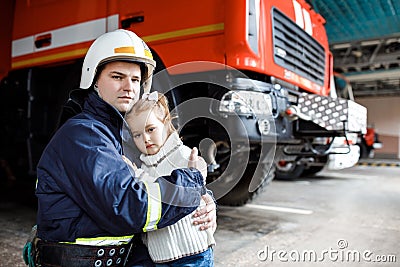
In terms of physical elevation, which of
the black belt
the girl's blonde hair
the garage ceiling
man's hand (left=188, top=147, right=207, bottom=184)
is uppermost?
the garage ceiling

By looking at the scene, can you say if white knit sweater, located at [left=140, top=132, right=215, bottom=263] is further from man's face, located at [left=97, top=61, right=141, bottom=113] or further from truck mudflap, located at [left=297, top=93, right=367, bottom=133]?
truck mudflap, located at [left=297, top=93, right=367, bottom=133]

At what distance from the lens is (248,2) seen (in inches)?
104

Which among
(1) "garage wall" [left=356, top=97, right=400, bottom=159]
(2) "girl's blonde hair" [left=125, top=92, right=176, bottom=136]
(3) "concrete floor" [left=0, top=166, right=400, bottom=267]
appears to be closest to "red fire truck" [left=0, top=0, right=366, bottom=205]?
(3) "concrete floor" [left=0, top=166, right=400, bottom=267]

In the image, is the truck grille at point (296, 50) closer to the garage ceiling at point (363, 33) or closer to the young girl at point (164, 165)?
the young girl at point (164, 165)

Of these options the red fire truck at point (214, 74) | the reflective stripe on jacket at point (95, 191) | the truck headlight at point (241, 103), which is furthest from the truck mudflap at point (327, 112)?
the reflective stripe on jacket at point (95, 191)

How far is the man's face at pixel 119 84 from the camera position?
4.36 feet

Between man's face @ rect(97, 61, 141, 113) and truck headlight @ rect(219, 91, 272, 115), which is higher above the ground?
truck headlight @ rect(219, 91, 272, 115)

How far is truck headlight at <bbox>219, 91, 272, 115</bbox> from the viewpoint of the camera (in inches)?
105

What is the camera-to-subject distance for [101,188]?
108 cm

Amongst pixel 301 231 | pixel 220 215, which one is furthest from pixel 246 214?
pixel 301 231

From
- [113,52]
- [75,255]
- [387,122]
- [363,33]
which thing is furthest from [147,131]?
[387,122]

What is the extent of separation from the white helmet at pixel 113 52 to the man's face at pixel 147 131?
199 millimetres

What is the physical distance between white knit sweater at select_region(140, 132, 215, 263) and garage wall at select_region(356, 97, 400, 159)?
55.1 feet

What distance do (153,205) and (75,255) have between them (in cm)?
32
